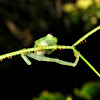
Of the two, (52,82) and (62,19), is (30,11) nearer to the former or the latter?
(62,19)

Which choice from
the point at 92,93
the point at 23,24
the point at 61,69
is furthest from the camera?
the point at 61,69

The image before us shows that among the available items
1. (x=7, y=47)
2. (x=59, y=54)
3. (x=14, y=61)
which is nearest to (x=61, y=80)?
(x=59, y=54)

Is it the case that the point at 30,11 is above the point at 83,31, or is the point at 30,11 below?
above

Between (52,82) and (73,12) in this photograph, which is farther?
(52,82)

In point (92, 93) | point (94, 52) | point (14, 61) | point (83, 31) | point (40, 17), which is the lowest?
point (92, 93)

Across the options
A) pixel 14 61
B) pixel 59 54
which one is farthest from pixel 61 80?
pixel 14 61

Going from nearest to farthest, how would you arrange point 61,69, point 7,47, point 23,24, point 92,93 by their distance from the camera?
point 92,93, point 7,47, point 23,24, point 61,69

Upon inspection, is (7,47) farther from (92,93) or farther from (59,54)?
(92,93)
